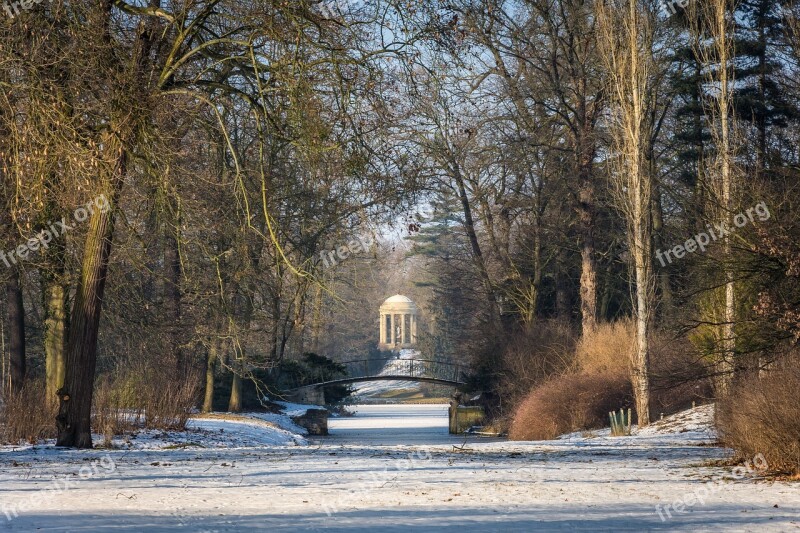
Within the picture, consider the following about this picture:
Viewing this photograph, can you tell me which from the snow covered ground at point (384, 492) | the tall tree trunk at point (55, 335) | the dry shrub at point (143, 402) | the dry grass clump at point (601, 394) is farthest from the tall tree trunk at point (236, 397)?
the snow covered ground at point (384, 492)

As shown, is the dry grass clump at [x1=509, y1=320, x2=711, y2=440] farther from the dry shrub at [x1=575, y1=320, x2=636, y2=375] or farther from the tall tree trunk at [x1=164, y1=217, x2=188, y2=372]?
the tall tree trunk at [x1=164, y1=217, x2=188, y2=372]

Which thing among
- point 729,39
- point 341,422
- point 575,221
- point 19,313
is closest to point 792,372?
point 729,39

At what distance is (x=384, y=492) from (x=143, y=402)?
12.5 meters

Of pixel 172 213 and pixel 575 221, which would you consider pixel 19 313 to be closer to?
pixel 172 213

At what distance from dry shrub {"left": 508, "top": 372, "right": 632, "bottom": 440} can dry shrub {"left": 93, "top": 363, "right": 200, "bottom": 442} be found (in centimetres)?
1029

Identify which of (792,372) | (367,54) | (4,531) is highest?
(367,54)

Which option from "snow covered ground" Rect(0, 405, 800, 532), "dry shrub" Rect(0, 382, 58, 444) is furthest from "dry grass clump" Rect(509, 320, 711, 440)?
"dry shrub" Rect(0, 382, 58, 444)

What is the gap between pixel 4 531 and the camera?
7664 mm

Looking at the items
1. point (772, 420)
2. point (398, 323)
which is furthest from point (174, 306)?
point (398, 323)

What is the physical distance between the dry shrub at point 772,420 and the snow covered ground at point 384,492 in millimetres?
460

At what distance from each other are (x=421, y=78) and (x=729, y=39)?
14629 millimetres
